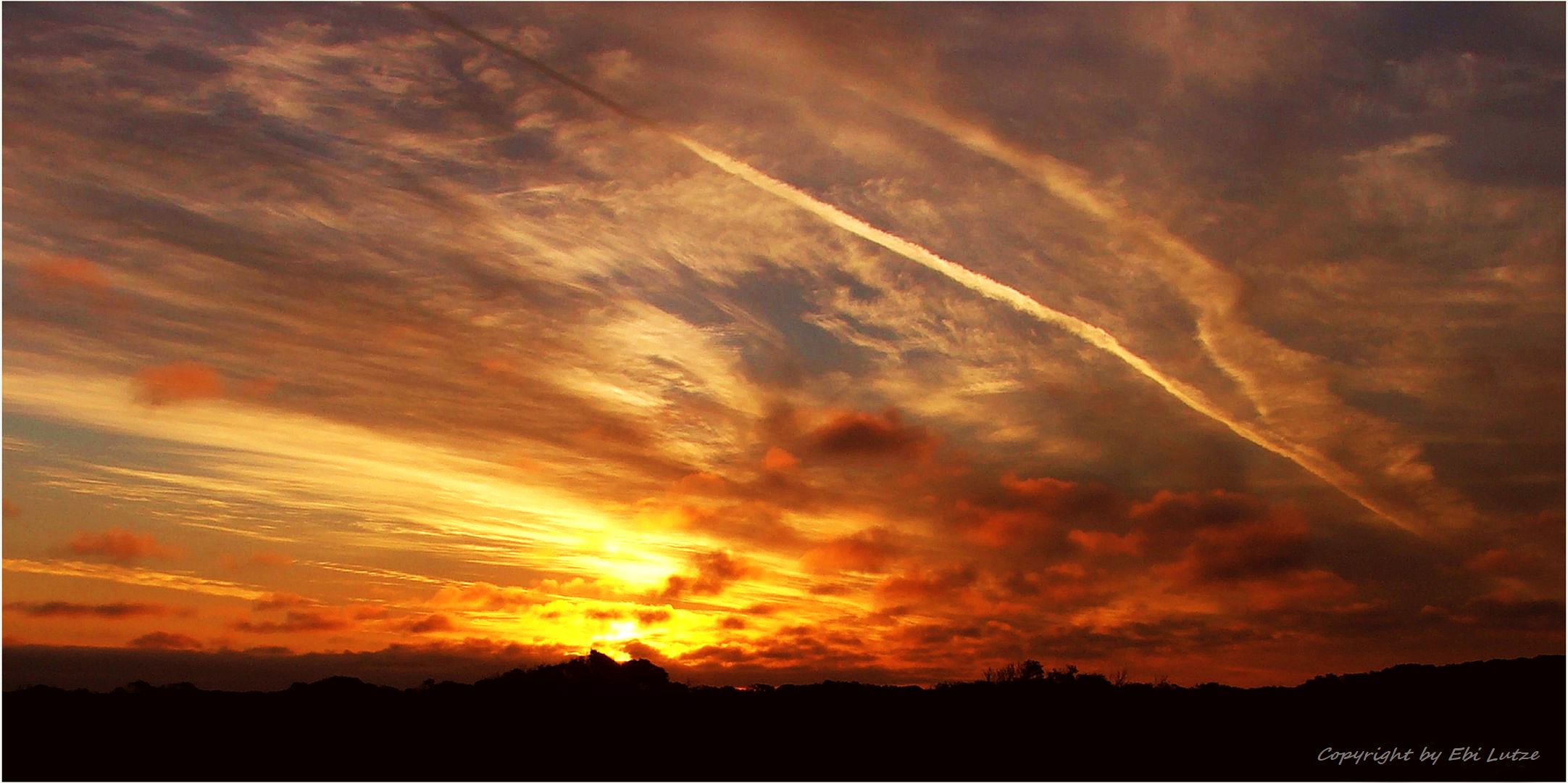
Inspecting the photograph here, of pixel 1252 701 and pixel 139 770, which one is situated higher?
pixel 1252 701

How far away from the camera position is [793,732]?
1346 inches

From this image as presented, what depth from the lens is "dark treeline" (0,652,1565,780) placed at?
94.9ft

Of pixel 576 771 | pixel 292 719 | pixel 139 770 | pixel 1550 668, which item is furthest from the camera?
pixel 1550 668

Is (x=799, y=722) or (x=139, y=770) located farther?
(x=799, y=722)

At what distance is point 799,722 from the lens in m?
35.3

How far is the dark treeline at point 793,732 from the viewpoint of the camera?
2892 centimetres

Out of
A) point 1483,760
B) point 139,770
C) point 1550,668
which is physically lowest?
point 139,770

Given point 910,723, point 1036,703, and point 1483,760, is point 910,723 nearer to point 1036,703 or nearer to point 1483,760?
point 1036,703

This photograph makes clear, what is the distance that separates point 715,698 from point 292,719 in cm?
1416

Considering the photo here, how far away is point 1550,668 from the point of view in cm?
3750

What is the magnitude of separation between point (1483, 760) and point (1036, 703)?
1300cm

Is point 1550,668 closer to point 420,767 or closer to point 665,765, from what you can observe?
point 665,765

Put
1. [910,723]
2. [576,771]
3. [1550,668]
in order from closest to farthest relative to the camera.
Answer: [576,771] < [910,723] < [1550,668]

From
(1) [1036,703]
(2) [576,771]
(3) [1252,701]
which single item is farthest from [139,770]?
(3) [1252,701]
